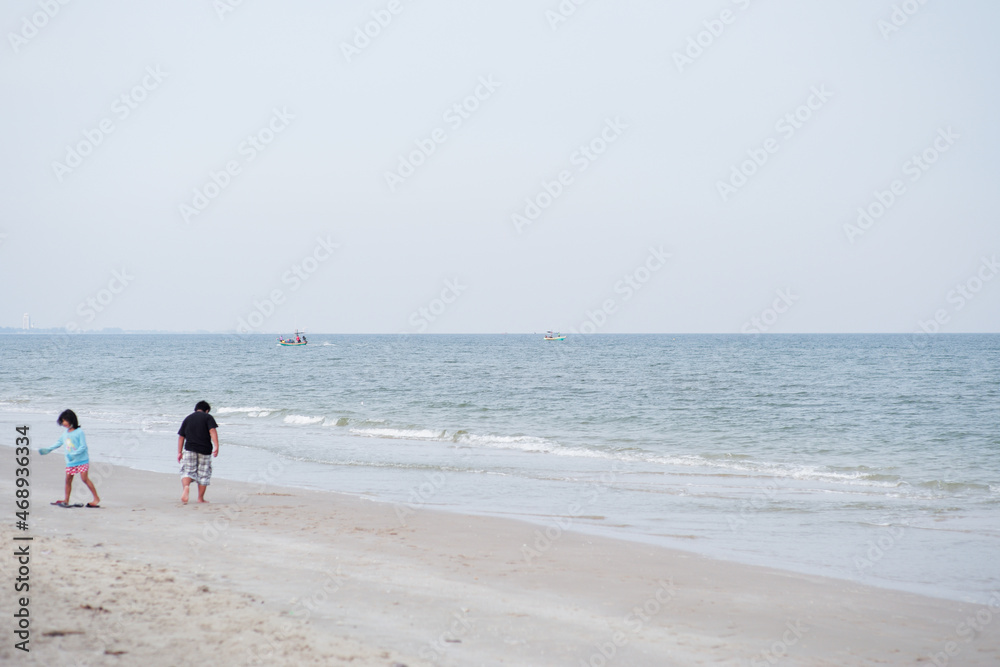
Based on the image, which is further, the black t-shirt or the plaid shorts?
the plaid shorts

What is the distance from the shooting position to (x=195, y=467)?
12.6m

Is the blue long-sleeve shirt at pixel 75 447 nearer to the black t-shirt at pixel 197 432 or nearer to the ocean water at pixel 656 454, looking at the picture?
the black t-shirt at pixel 197 432

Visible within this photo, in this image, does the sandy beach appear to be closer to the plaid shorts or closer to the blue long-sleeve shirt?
the blue long-sleeve shirt

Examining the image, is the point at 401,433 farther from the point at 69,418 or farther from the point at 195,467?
the point at 69,418

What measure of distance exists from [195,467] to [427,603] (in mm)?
6844

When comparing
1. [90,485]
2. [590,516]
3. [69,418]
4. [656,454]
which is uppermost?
[656,454]

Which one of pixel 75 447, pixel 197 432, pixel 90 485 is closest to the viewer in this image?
pixel 75 447

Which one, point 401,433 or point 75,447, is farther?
point 401,433

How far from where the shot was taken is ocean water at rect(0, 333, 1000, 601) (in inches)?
442

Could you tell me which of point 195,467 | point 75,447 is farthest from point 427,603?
point 75,447

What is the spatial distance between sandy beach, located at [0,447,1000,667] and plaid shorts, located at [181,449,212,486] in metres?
1.34

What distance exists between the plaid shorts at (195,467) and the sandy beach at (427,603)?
1.34 m

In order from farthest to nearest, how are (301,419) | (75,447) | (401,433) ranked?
(301,419)
(401,433)
(75,447)

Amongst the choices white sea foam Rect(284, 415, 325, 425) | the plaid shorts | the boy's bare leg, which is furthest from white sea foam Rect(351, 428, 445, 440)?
the boy's bare leg
